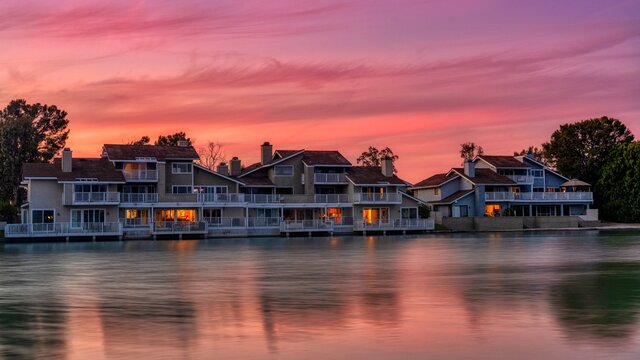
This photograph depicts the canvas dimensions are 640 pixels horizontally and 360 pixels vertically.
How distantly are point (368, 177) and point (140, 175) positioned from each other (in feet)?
86.7

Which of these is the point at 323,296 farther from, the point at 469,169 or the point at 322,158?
the point at 469,169

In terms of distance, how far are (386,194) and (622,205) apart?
115ft

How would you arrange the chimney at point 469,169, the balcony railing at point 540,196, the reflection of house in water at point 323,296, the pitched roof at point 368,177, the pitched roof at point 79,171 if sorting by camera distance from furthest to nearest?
the chimney at point 469,169
the balcony railing at point 540,196
the pitched roof at point 368,177
the pitched roof at point 79,171
the reflection of house in water at point 323,296

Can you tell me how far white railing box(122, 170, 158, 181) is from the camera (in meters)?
85.1

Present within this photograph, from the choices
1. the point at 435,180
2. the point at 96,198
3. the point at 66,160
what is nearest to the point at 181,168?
the point at 96,198

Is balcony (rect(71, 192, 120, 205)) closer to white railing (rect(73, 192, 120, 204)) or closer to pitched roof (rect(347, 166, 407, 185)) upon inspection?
white railing (rect(73, 192, 120, 204))

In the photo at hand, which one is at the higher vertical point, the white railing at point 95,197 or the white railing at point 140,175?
the white railing at point 140,175

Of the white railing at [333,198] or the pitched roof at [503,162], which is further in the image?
the pitched roof at [503,162]

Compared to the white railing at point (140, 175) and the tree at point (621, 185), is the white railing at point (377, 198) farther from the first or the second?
the tree at point (621, 185)

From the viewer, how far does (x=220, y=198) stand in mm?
87188

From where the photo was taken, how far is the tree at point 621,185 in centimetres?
10888

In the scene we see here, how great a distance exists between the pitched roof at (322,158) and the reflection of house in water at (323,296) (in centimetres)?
5506

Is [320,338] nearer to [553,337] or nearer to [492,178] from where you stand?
[553,337]

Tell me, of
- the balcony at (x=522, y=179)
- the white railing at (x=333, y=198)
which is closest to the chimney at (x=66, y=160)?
the white railing at (x=333, y=198)
